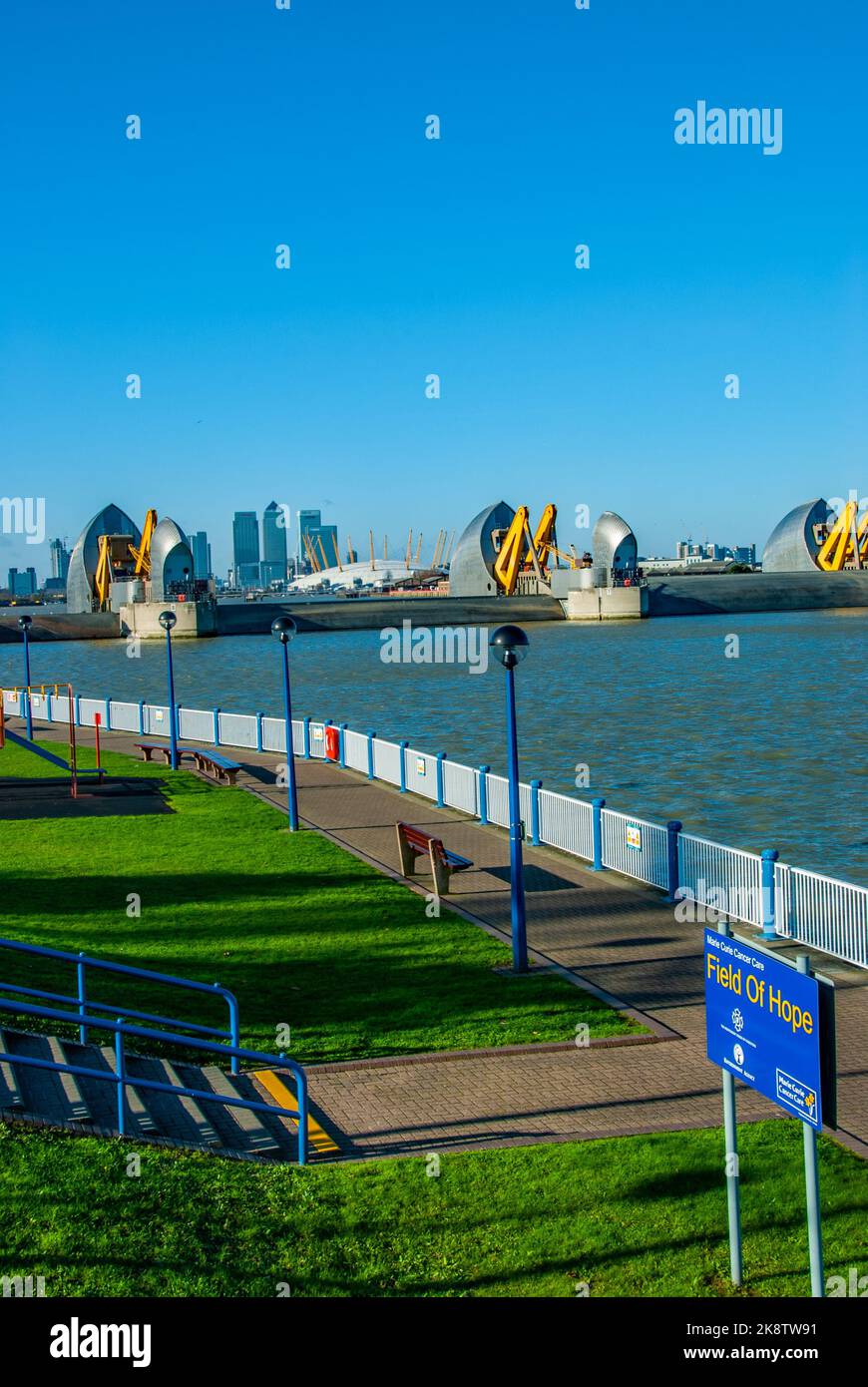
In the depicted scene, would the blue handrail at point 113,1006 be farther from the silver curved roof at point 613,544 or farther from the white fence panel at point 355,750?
the silver curved roof at point 613,544

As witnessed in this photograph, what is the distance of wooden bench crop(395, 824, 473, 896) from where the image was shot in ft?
49.0

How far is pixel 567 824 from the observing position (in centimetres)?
1764

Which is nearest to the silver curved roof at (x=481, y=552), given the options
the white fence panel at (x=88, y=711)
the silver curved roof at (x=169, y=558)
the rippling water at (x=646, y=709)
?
the silver curved roof at (x=169, y=558)

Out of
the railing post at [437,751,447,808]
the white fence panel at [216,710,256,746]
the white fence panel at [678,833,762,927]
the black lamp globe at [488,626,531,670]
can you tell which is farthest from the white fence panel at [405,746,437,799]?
the black lamp globe at [488,626,531,670]

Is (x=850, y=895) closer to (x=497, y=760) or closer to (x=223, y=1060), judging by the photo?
(x=223, y=1060)

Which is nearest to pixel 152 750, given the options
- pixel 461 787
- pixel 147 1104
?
pixel 461 787

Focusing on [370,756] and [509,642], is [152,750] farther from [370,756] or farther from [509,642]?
[509,642]

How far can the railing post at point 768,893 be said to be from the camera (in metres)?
13.3

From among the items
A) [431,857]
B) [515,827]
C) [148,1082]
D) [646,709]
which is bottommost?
[646,709]

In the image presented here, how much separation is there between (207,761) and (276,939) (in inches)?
505

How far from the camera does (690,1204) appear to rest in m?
7.27

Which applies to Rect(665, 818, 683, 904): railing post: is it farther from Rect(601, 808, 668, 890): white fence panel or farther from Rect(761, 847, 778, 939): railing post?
Rect(761, 847, 778, 939): railing post

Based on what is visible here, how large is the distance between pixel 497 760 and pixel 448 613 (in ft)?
292
